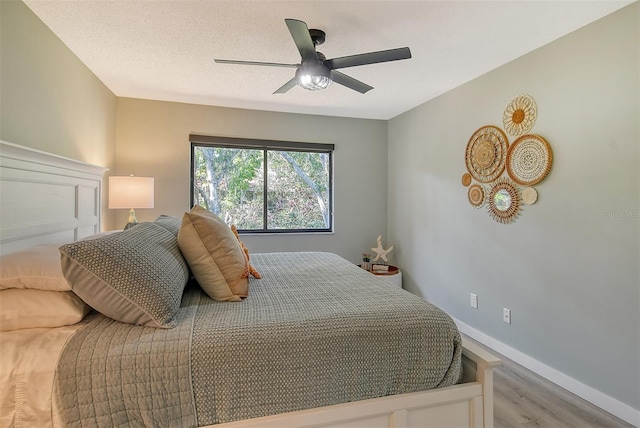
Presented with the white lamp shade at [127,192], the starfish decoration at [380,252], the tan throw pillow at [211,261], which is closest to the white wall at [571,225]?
the starfish decoration at [380,252]

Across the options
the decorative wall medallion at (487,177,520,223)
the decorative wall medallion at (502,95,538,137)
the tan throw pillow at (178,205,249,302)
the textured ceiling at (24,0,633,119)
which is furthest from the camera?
the decorative wall medallion at (487,177,520,223)

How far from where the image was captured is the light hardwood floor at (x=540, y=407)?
5.78ft

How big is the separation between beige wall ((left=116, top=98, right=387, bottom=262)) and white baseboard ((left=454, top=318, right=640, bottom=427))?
73.1 inches

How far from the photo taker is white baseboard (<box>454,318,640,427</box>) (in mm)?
1779

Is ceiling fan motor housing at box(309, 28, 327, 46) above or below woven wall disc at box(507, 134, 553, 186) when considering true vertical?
above

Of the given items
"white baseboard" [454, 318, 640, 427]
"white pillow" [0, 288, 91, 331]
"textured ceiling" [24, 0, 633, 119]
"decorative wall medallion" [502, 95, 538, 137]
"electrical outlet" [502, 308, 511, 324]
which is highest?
"textured ceiling" [24, 0, 633, 119]

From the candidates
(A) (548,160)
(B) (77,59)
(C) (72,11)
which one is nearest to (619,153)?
(A) (548,160)

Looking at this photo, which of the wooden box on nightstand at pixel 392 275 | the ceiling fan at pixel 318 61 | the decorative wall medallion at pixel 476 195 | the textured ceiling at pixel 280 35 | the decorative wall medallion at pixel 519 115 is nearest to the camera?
the ceiling fan at pixel 318 61

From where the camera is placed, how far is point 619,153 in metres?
1.83

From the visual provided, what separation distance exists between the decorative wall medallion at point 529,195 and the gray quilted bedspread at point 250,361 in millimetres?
1518

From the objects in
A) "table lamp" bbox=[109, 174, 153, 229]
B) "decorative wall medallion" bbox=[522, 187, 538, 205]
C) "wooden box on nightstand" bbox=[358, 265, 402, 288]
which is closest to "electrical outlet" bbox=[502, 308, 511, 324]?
"decorative wall medallion" bbox=[522, 187, 538, 205]

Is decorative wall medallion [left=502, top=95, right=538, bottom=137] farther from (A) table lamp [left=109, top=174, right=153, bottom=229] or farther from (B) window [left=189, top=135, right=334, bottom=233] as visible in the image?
(A) table lamp [left=109, top=174, right=153, bottom=229]

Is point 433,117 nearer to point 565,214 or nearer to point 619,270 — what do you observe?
point 565,214

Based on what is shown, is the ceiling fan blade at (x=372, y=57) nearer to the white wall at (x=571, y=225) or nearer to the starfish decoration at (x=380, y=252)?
the white wall at (x=571, y=225)
